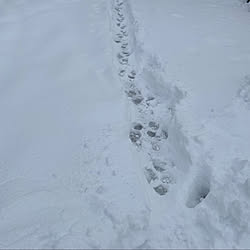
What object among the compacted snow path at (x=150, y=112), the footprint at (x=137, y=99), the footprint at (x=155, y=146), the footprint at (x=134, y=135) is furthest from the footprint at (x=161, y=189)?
the footprint at (x=137, y=99)

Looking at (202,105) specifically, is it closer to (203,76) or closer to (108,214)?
(203,76)

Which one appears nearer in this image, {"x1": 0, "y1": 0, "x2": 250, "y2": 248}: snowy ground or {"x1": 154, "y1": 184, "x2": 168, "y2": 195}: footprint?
{"x1": 0, "y1": 0, "x2": 250, "y2": 248}: snowy ground

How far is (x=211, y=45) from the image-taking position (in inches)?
165

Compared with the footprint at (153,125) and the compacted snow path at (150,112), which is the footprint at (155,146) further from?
the footprint at (153,125)

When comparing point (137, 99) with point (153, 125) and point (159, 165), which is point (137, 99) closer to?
point (153, 125)

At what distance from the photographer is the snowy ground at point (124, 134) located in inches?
77.8

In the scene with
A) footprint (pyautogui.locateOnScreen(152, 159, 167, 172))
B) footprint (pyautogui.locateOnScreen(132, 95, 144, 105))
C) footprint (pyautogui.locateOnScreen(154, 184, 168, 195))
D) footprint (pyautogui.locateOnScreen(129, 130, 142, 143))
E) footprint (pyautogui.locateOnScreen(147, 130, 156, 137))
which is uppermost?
footprint (pyautogui.locateOnScreen(132, 95, 144, 105))

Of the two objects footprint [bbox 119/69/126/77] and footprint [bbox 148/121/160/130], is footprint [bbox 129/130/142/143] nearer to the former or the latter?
footprint [bbox 148/121/160/130]

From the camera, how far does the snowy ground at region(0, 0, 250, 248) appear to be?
1976mm

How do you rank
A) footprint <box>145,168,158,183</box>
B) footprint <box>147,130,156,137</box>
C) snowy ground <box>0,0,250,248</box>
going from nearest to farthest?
1. snowy ground <box>0,0,250,248</box>
2. footprint <box>145,168,158,183</box>
3. footprint <box>147,130,156,137</box>

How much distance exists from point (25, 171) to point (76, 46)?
2368 millimetres

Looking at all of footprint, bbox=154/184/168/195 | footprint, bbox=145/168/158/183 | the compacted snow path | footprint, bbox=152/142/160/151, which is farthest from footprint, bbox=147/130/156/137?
footprint, bbox=154/184/168/195

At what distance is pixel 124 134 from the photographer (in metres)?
2.83

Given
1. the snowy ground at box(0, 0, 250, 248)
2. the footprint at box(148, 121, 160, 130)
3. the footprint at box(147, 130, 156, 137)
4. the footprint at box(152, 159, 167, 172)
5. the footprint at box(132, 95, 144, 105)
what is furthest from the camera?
the footprint at box(132, 95, 144, 105)
